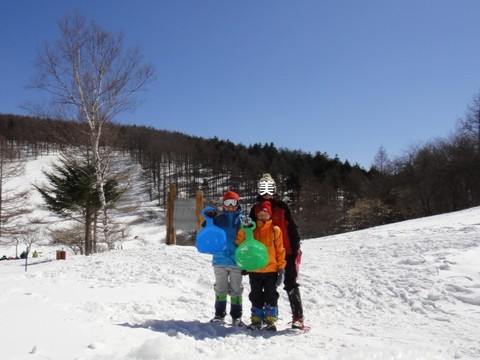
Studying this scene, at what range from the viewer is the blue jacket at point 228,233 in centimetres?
493

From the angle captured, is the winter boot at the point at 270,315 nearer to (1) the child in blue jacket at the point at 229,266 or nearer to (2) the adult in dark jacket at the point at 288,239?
(2) the adult in dark jacket at the point at 288,239

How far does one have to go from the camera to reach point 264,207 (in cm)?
479

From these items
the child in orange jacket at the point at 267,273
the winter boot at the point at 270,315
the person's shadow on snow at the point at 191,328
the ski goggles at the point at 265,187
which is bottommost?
the person's shadow on snow at the point at 191,328

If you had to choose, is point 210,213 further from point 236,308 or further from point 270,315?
point 270,315

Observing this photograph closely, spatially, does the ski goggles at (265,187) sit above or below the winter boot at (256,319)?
above

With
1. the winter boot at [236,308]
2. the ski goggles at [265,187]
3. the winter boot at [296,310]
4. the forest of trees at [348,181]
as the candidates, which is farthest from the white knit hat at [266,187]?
the forest of trees at [348,181]

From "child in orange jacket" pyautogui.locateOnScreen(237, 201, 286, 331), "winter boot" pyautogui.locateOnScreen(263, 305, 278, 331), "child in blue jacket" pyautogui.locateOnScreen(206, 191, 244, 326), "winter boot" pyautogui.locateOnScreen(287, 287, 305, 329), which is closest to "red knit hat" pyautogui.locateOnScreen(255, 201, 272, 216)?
"child in orange jacket" pyautogui.locateOnScreen(237, 201, 286, 331)

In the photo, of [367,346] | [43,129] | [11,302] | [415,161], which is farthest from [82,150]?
[415,161]

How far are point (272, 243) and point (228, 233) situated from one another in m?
0.62

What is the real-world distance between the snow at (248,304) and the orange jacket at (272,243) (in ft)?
2.48

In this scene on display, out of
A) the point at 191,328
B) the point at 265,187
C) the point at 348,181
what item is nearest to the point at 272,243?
the point at 265,187

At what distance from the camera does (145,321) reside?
479cm

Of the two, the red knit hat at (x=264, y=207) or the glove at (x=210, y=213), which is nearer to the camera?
the red knit hat at (x=264, y=207)

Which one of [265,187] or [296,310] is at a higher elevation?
[265,187]
